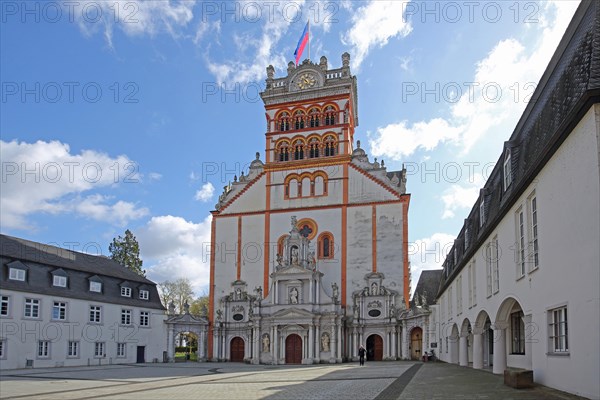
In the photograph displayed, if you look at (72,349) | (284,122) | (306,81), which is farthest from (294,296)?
(306,81)

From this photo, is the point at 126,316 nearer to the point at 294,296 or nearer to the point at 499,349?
the point at 294,296

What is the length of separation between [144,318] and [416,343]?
72.1ft

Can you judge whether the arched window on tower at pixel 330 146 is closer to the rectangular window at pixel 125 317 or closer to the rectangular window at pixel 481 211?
the rectangular window at pixel 125 317

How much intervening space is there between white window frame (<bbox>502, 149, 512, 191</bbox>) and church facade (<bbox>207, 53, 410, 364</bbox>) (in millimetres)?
29351

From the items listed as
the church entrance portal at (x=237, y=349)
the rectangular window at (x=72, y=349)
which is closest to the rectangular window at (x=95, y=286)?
the rectangular window at (x=72, y=349)

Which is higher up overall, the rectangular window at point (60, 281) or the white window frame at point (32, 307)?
the rectangular window at point (60, 281)

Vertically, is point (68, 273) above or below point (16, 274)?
above

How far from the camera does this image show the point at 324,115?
5538 centimetres

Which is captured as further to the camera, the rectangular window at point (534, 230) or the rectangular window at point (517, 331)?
the rectangular window at point (517, 331)

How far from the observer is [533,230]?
53.1ft

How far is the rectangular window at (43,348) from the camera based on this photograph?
38.8 metres

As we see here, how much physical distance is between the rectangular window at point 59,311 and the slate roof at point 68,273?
0.64 meters

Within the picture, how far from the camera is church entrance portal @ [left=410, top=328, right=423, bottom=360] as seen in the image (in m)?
47.5

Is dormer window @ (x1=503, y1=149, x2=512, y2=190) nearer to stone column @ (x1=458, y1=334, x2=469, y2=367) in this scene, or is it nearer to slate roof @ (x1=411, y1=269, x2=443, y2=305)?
stone column @ (x1=458, y1=334, x2=469, y2=367)
